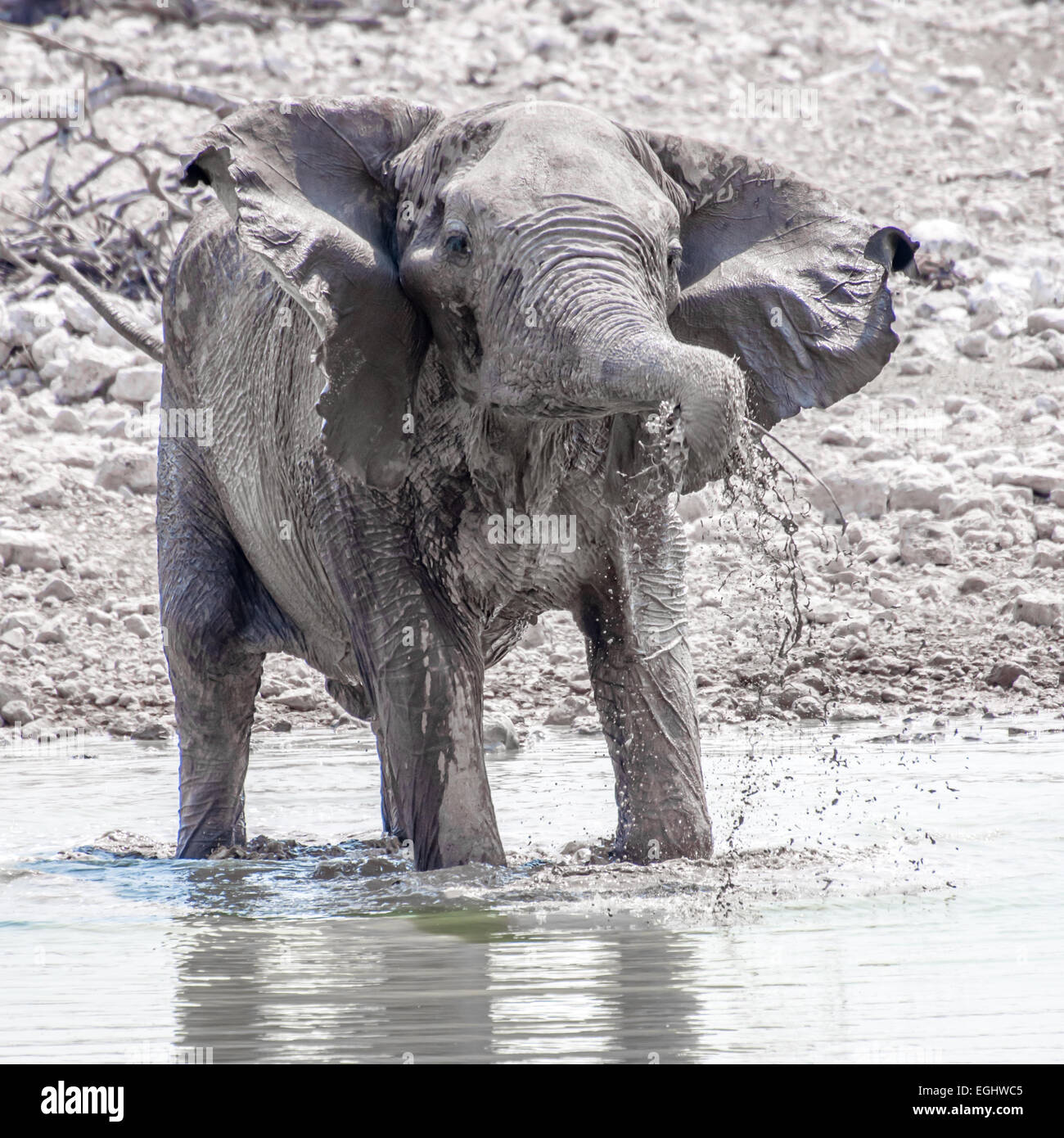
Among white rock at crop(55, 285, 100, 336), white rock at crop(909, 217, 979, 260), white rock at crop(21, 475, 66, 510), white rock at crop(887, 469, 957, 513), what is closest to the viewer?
white rock at crop(887, 469, 957, 513)

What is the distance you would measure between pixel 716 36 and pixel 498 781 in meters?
14.5

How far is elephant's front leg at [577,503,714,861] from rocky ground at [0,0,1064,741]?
39cm

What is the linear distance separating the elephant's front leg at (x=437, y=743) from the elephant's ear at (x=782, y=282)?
4.03ft

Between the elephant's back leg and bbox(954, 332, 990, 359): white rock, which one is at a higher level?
bbox(954, 332, 990, 359): white rock

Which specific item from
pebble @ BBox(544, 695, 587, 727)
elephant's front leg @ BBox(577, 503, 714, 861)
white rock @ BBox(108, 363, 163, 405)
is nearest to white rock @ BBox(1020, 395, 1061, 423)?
pebble @ BBox(544, 695, 587, 727)

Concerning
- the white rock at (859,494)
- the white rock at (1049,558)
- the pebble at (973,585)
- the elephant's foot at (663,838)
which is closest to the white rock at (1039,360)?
the white rock at (859,494)

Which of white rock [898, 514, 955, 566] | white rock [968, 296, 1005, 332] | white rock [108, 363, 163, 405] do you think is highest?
white rock [968, 296, 1005, 332]

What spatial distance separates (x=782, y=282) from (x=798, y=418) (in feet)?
22.8

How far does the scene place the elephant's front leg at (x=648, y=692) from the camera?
250 inches

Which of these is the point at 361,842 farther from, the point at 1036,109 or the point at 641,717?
the point at 1036,109

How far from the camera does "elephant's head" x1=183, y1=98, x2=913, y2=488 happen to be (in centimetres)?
530

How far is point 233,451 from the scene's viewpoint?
292 inches

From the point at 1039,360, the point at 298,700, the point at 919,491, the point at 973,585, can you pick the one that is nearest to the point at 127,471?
the point at 298,700

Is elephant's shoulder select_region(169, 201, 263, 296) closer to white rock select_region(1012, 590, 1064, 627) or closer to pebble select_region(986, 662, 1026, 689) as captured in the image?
pebble select_region(986, 662, 1026, 689)
